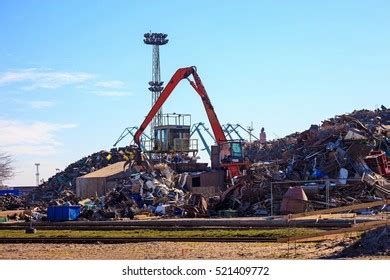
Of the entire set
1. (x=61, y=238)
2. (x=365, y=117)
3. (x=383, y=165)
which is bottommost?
(x=61, y=238)

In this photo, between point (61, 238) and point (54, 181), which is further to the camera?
point (54, 181)

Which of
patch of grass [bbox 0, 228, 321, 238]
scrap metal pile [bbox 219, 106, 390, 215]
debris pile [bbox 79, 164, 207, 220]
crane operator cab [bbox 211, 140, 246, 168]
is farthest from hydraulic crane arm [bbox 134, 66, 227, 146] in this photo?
patch of grass [bbox 0, 228, 321, 238]

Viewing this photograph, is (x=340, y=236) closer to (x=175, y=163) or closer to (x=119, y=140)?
(x=175, y=163)

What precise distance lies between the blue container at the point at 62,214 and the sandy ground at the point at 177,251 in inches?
533

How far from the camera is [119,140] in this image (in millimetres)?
83125

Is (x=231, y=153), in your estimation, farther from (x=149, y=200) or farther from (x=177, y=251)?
(x=177, y=251)

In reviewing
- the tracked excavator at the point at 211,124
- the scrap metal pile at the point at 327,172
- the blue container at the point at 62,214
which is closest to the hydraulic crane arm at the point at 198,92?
the tracked excavator at the point at 211,124

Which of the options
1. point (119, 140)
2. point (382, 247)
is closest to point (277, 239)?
point (382, 247)

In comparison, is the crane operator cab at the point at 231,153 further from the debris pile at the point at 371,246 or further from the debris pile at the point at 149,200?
the debris pile at the point at 371,246

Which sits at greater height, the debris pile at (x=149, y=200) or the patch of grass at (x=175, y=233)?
the debris pile at (x=149, y=200)

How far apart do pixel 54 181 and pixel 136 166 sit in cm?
2149

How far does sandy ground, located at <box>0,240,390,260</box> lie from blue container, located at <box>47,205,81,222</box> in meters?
13.5

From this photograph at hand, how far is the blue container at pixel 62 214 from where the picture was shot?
126ft

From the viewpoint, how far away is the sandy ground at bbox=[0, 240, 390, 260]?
1912cm
